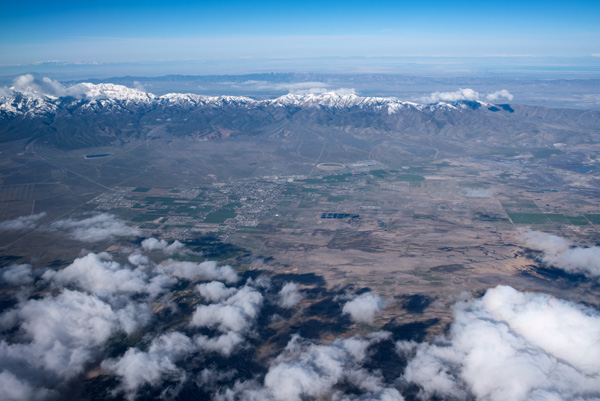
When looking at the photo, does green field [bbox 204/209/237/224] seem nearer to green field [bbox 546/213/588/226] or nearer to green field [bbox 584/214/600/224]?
green field [bbox 546/213/588/226]

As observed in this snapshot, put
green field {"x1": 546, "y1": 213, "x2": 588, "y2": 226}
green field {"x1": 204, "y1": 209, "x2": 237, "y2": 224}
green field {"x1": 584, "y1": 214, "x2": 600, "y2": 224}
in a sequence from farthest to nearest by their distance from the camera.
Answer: green field {"x1": 204, "y1": 209, "x2": 237, "y2": 224} < green field {"x1": 584, "y1": 214, "x2": 600, "y2": 224} < green field {"x1": 546, "y1": 213, "x2": 588, "y2": 226}

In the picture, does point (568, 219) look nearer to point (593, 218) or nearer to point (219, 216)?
point (593, 218)

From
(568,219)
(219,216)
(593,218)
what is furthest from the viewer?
(219,216)

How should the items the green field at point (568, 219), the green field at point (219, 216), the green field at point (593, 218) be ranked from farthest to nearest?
the green field at point (219, 216), the green field at point (593, 218), the green field at point (568, 219)

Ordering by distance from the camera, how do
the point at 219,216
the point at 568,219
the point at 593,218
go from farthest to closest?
1. the point at 219,216
2. the point at 593,218
3. the point at 568,219

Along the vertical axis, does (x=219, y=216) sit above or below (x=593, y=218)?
above

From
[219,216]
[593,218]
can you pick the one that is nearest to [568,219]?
[593,218]

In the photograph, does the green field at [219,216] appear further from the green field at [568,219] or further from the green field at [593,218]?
the green field at [593,218]

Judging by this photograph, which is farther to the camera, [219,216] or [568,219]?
[219,216]

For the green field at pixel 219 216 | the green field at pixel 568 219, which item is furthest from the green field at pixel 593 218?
the green field at pixel 219 216

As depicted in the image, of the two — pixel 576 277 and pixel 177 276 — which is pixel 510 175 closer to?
pixel 576 277

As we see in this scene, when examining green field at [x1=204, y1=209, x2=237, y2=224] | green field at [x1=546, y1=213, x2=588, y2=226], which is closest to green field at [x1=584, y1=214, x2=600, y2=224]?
green field at [x1=546, y1=213, x2=588, y2=226]
